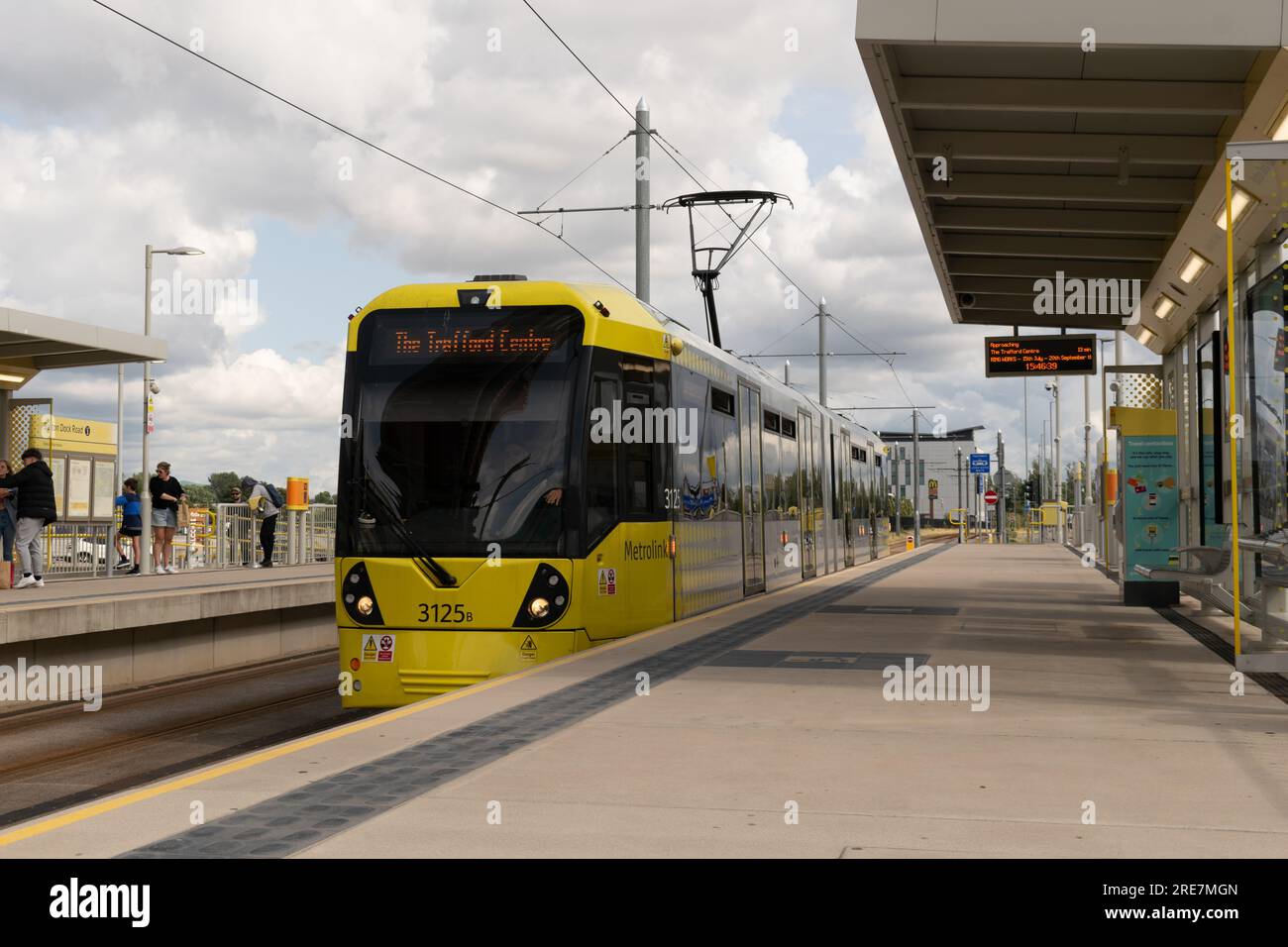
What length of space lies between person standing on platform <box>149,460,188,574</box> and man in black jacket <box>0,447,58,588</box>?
4657 mm

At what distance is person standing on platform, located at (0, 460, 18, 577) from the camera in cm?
1811

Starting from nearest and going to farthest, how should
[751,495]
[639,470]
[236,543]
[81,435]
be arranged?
[639,470]
[751,495]
[236,543]
[81,435]

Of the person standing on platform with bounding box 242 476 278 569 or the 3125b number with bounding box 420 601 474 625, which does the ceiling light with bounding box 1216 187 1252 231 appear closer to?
the 3125b number with bounding box 420 601 474 625

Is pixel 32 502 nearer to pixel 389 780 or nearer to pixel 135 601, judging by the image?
pixel 135 601

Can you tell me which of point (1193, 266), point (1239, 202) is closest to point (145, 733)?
point (1239, 202)

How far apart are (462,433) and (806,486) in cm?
1218

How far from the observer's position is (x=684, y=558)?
12.9 meters

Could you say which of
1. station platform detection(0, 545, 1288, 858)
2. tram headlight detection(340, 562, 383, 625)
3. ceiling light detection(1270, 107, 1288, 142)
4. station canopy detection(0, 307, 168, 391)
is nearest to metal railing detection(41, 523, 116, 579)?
station canopy detection(0, 307, 168, 391)

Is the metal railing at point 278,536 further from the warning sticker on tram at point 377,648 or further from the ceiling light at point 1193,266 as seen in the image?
the ceiling light at point 1193,266

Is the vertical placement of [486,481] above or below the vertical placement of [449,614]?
above

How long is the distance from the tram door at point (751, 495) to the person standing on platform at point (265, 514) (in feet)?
38.0

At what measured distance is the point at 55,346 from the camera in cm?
1825

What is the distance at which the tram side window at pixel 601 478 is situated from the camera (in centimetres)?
1027
